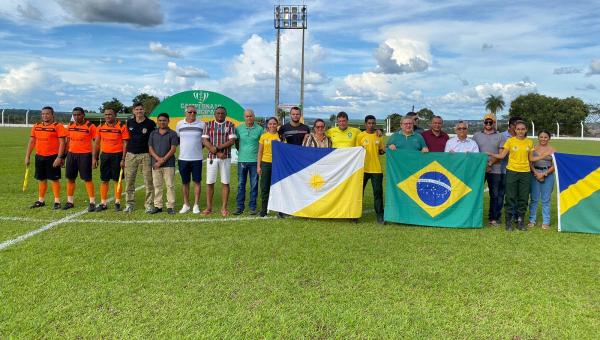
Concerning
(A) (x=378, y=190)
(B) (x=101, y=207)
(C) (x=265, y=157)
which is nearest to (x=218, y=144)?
(C) (x=265, y=157)

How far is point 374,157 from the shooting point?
7062 mm

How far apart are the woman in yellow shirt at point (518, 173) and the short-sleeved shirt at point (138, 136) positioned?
5644mm

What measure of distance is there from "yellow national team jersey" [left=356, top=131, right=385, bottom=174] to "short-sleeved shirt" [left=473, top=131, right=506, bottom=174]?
1580mm

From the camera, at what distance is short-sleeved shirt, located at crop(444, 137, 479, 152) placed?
6.91 metres

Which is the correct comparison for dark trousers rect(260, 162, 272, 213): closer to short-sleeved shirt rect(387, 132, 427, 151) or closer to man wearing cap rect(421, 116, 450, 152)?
short-sleeved shirt rect(387, 132, 427, 151)

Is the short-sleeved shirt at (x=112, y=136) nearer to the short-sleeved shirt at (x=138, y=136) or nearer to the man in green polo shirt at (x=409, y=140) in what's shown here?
the short-sleeved shirt at (x=138, y=136)

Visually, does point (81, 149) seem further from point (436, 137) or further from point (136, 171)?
point (436, 137)

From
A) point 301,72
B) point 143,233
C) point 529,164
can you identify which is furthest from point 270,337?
point 301,72

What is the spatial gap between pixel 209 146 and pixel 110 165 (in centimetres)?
173

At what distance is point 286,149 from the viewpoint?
719 cm

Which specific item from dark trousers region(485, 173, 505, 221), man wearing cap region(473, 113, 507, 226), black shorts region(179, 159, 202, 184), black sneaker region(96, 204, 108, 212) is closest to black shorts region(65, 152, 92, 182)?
black sneaker region(96, 204, 108, 212)

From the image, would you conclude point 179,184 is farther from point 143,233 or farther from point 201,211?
point 143,233

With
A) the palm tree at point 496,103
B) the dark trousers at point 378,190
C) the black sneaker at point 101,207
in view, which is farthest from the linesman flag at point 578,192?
the palm tree at point 496,103

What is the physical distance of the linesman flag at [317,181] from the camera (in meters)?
7.00
